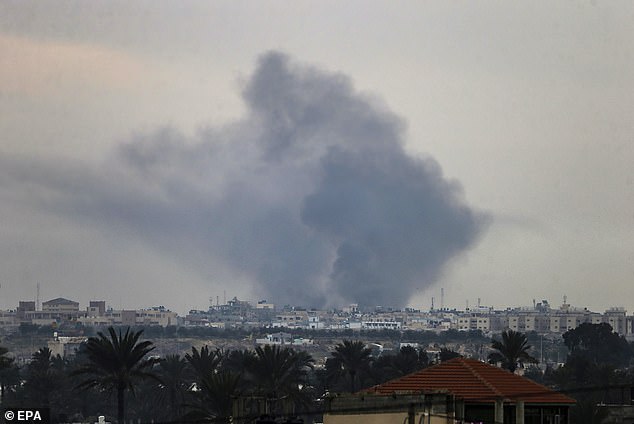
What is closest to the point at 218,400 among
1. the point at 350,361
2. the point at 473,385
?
the point at 473,385

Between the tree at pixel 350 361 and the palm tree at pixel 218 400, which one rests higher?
the tree at pixel 350 361

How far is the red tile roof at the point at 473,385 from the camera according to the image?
65125 millimetres

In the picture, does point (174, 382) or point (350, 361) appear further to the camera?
point (174, 382)

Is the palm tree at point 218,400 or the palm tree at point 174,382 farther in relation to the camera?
the palm tree at point 174,382

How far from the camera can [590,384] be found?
573 feet

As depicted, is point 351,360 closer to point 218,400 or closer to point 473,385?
point 218,400

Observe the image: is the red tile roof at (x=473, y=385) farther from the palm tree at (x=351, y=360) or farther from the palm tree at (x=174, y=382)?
the palm tree at (x=174, y=382)

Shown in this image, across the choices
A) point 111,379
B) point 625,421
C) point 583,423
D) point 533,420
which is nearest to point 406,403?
point 533,420

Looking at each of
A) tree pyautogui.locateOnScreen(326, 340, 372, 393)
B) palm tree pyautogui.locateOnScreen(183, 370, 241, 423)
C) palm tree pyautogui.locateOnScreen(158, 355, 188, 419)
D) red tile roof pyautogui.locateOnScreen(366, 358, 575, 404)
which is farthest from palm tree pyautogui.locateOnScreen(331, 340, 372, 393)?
red tile roof pyautogui.locateOnScreen(366, 358, 575, 404)

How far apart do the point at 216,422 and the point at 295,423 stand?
4672 centimetres

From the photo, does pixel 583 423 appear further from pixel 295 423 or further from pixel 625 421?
pixel 295 423

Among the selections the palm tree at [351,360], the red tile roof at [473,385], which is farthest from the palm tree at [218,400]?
the palm tree at [351,360]

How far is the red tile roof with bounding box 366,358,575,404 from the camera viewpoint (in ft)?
214

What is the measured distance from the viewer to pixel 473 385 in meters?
66.5
